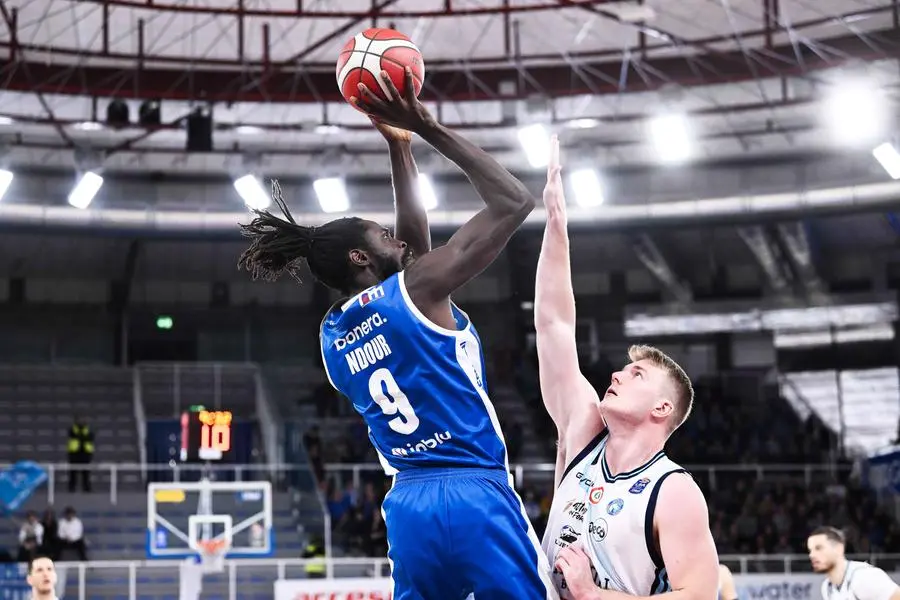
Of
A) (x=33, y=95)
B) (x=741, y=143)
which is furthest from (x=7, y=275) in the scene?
→ (x=741, y=143)

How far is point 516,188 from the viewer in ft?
15.1

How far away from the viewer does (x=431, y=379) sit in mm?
4688

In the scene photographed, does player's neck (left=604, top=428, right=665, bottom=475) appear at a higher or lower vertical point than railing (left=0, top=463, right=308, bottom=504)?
lower

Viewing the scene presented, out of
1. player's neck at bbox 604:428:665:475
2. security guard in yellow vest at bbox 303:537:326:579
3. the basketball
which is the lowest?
security guard in yellow vest at bbox 303:537:326:579

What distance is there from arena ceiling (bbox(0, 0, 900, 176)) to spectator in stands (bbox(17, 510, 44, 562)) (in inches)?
263

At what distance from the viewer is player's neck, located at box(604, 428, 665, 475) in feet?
14.8

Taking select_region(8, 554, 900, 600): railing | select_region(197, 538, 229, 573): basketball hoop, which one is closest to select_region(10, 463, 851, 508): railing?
select_region(197, 538, 229, 573): basketball hoop

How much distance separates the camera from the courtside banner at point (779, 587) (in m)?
19.0

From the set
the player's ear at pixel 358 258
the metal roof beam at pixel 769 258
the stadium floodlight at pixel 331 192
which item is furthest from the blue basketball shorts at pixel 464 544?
the metal roof beam at pixel 769 258

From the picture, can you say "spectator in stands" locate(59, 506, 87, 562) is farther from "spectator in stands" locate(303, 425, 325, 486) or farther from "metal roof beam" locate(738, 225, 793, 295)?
"metal roof beam" locate(738, 225, 793, 295)

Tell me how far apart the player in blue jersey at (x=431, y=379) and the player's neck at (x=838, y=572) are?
6.31m

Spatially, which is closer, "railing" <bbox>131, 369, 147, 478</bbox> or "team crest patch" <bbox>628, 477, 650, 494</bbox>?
"team crest patch" <bbox>628, 477, 650, 494</bbox>

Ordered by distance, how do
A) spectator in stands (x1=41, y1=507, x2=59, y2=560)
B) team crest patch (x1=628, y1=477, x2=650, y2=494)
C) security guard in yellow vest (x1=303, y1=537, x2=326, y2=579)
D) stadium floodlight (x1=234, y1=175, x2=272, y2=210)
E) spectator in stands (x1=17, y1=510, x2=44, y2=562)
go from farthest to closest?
stadium floodlight (x1=234, y1=175, x2=272, y2=210), spectator in stands (x1=41, y1=507, x2=59, y2=560), spectator in stands (x1=17, y1=510, x2=44, y2=562), security guard in yellow vest (x1=303, y1=537, x2=326, y2=579), team crest patch (x1=628, y1=477, x2=650, y2=494)

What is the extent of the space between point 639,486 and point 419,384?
2.89ft
